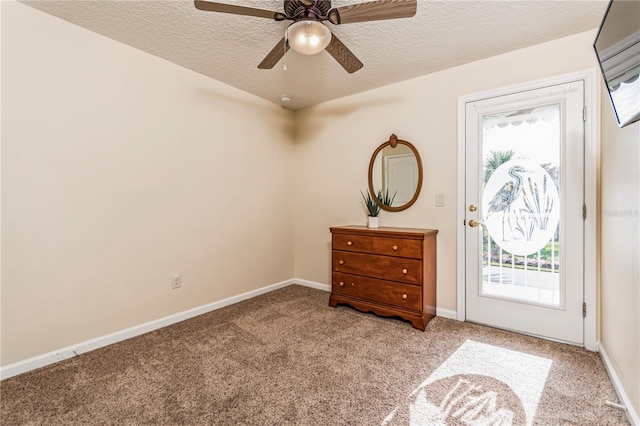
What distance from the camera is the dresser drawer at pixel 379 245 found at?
8.33 feet

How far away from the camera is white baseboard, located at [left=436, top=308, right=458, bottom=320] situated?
272 cm

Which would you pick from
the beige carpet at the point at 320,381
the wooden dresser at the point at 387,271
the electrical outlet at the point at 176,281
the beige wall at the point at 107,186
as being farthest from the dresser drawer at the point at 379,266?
the electrical outlet at the point at 176,281

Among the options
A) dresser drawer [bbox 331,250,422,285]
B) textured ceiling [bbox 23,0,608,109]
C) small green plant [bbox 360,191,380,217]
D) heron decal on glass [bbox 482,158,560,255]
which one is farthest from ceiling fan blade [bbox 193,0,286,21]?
heron decal on glass [bbox 482,158,560,255]

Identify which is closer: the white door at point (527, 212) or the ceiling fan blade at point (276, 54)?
the ceiling fan blade at point (276, 54)

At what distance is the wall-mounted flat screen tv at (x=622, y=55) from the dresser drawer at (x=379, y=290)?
5.75 feet

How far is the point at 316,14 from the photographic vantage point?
5.57ft

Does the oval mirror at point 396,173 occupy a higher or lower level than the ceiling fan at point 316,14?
lower

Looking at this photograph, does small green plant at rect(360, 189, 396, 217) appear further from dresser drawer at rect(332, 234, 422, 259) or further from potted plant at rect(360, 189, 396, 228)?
dresser drawer at rect(332, 234, 422, 259)

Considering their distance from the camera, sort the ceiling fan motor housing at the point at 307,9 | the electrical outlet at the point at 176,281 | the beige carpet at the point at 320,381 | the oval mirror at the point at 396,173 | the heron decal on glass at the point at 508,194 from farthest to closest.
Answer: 1. the oval mirror at the point at 396,173
2. the electrical outlet at the point at 176,281
3. the heron decal on glass at the point at 508,194
4. the ceiling fan motor housing at the point at 307,9
5. the beige carpet at the point at 320,381

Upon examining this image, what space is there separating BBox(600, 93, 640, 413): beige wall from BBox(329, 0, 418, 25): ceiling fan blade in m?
1.24

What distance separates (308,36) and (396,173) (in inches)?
68.3

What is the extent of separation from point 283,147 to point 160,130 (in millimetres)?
1544

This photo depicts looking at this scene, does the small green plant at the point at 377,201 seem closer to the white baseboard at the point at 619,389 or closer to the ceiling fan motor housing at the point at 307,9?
the ceiling fan motor housing at the point at 307,9

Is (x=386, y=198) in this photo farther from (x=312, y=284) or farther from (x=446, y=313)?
(x=312, y=284)
